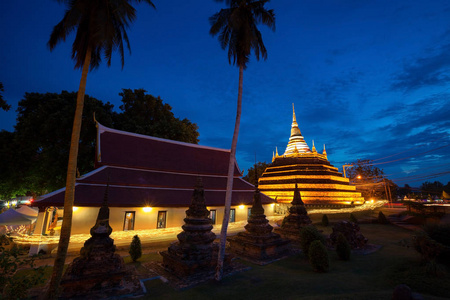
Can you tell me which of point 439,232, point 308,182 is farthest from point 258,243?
point 308,182

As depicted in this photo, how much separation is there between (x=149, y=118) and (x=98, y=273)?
2488 centimetres

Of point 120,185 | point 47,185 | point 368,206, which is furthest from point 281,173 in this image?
point 47,185

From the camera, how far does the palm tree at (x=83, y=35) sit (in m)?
7.60

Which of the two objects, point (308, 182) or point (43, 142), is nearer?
point (43, 142)

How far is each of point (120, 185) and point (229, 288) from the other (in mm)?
11172

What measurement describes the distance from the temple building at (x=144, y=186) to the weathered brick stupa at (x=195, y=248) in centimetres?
220

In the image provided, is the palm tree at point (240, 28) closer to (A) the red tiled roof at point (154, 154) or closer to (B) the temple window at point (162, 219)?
(B) the temple window at point (162, 219)

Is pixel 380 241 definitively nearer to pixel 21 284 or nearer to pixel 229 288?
pixel 229 288

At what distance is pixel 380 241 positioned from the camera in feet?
50.9

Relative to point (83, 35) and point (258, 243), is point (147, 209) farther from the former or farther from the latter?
point (83, 35)

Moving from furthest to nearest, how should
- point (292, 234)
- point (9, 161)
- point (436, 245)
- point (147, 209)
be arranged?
point (9, 161) → point (292, 234) → point (147, 209) → point (436, 245)

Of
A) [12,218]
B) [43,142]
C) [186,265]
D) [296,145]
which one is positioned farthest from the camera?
[296,145]

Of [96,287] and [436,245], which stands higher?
[436,245]

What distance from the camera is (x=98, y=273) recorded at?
759cm
